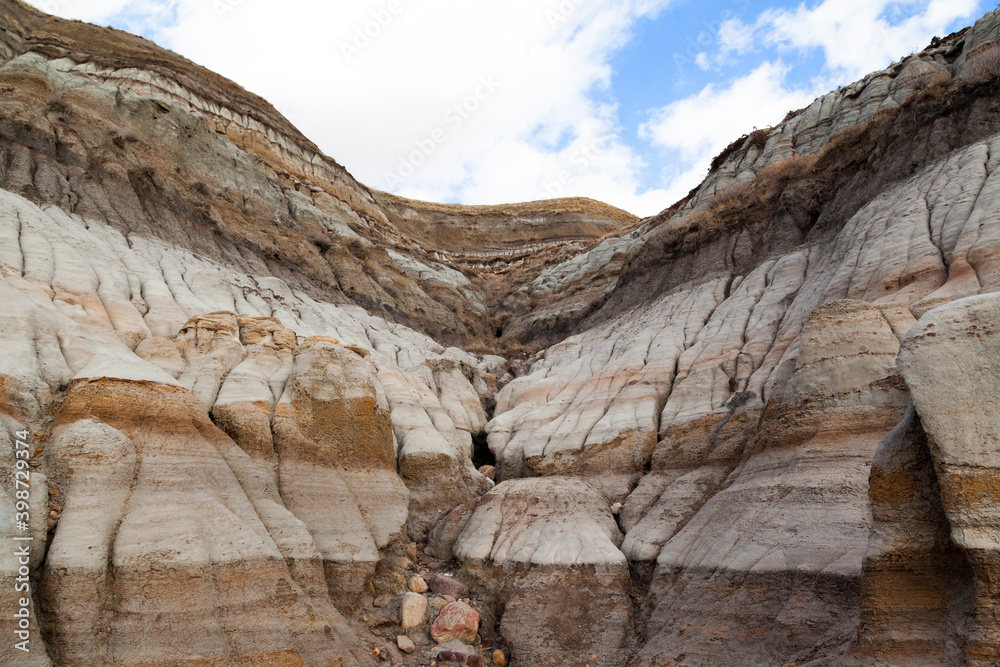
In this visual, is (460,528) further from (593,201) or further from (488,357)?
(593,201)

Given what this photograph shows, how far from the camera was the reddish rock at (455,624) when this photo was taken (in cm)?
1056

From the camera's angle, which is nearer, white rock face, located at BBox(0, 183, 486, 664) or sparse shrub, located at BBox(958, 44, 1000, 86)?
white rock face, located at BBox(0, 183, 486, 664)

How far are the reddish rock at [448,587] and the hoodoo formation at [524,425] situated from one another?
53 mm

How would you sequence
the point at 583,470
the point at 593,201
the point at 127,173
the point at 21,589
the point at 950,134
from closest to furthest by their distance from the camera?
the point at 21,589
the point at 583,470
the point at 950,134
the point at 127,173
the point at 593,201

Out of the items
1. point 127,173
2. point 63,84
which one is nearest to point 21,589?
point 127,173

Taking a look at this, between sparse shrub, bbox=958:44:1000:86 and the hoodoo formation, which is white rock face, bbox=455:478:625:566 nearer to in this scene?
the hoodoo formation

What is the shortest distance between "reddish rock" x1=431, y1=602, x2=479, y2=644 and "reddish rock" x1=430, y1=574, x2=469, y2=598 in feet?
2.39

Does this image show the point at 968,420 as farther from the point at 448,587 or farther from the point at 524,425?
the point at 524,425

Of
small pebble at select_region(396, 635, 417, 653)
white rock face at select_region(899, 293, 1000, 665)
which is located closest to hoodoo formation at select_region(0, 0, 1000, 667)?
white rock face at select_region(899, 293, 1000, 665)

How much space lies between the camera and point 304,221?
2798 centimetres

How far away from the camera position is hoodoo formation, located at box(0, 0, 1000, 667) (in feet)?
21.6

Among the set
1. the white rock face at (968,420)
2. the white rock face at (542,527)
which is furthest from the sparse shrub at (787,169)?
the white rock face at (968,420)

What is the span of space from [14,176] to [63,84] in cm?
657

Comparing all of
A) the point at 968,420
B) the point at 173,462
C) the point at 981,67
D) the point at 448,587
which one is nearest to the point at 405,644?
the point at 448,587
